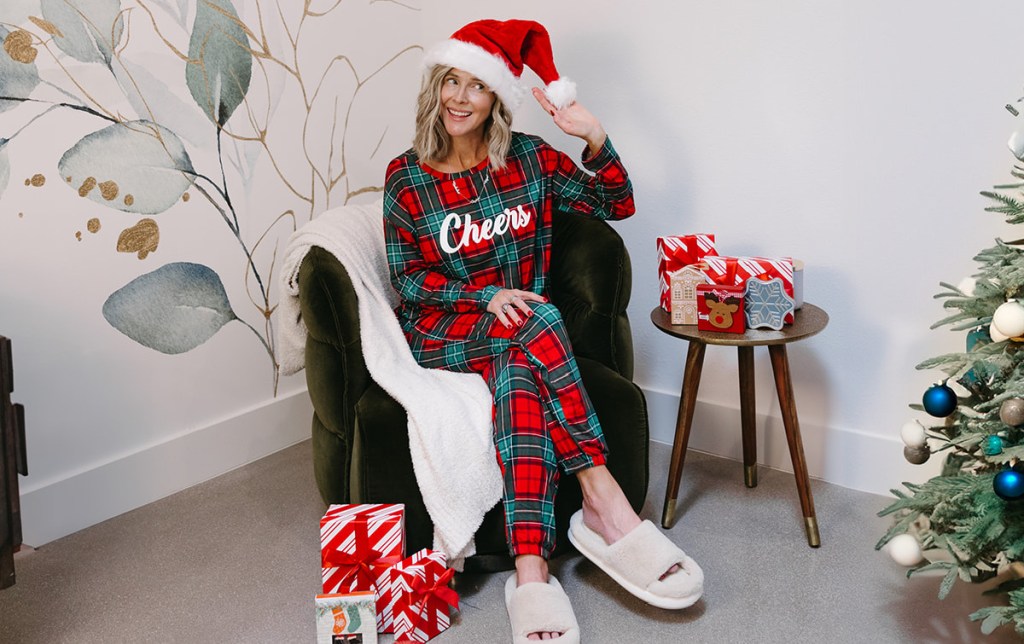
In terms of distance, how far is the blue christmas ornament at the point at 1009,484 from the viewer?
151cm

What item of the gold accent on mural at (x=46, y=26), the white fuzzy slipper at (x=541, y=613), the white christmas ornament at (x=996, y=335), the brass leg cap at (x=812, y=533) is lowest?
the brass leg cap at (x=812, y=533)

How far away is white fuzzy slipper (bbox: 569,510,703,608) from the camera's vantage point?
185 centimetres

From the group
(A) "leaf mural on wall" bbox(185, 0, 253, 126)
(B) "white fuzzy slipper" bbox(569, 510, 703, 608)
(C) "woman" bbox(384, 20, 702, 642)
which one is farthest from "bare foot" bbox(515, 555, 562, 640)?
(A) "leaf mural on wall" bbox(185, 0, 253, 126)

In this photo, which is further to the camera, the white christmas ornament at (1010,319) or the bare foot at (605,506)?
the bare foot at (605,506)

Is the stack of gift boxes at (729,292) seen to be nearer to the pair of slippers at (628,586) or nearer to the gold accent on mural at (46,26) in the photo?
the pair of slippers at (628,586)

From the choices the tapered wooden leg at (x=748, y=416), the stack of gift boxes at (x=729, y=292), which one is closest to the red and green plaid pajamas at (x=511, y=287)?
the stack of gift boxes at (x=729, y=292)

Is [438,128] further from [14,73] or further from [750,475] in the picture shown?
[750,475]

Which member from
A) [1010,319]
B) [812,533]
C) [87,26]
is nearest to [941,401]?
[1010,319]

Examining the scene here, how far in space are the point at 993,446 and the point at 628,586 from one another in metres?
0.74

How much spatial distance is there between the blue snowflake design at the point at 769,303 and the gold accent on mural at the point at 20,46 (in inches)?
68.0

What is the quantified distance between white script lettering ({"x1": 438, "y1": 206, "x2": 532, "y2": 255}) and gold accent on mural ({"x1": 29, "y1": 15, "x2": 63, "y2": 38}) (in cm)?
100

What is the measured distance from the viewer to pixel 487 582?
2.06 m

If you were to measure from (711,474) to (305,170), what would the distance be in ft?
4.93

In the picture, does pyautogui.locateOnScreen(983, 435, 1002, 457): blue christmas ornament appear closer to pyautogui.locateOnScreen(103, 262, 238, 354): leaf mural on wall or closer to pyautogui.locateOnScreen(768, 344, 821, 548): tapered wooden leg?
pyautogui.locateOnScreen(768, 344, 821, 548): tapered wooden leg
